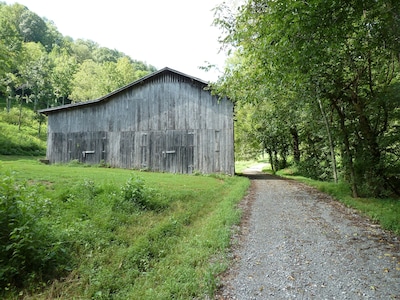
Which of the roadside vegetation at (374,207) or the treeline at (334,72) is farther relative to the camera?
the roadside vegetation at (374,207)

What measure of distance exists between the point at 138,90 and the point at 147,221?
15442mm

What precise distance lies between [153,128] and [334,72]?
1320cm

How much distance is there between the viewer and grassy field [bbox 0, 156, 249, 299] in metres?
3.90

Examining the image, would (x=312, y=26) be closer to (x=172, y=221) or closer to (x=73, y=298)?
(x=172, y=221)

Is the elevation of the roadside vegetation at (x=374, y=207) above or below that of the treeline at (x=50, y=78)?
below

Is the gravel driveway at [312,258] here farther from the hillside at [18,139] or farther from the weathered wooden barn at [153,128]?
the hillside at [18,139]

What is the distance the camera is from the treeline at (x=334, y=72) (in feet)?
17.6

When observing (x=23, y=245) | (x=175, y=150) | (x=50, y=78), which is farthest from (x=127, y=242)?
(x=50, y=78)

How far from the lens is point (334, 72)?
392 inches

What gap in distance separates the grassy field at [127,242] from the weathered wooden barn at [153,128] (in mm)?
9981

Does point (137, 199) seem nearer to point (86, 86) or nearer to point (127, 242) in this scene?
point (127, 242)

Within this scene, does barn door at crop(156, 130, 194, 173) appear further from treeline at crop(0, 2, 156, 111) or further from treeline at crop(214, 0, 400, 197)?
treeline at crop(0, 2, 156, 111)

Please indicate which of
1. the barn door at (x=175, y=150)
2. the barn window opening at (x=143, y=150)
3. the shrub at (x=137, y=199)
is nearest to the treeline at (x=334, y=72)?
the shrub at (x=137, y=199)

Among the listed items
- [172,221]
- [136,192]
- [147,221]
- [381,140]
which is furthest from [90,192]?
[381,140]
